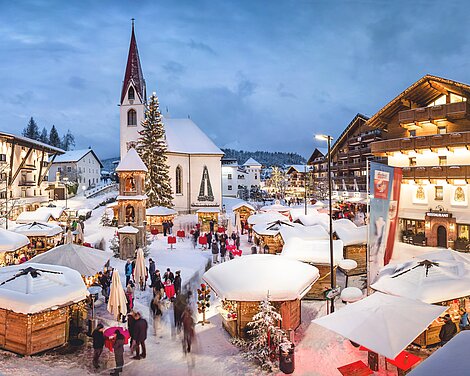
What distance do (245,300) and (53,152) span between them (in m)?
51.4

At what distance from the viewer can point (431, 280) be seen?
11062 millimetres

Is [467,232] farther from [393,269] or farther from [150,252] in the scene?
[150,252]

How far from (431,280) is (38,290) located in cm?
1156

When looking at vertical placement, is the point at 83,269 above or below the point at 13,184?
below

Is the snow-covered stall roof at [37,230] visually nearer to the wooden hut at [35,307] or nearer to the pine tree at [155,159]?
the wooden hut at [35,307]

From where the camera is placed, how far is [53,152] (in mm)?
53469

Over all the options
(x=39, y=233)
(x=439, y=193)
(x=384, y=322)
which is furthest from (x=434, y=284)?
(x=39, y=233)

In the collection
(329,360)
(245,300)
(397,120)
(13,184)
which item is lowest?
(329,360)

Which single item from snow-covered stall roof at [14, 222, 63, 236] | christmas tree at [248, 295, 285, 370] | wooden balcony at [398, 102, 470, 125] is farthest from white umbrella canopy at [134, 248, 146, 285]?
wooden balcony at [398, 102, 470, 125]

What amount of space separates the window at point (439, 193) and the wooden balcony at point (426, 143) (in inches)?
135

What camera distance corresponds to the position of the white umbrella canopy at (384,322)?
753 centimetres

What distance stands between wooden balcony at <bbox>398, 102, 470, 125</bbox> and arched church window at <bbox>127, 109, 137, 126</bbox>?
32.8m

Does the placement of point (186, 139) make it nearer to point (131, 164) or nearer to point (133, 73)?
point (133, 73)

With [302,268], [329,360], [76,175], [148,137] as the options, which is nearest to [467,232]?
[302,268]
